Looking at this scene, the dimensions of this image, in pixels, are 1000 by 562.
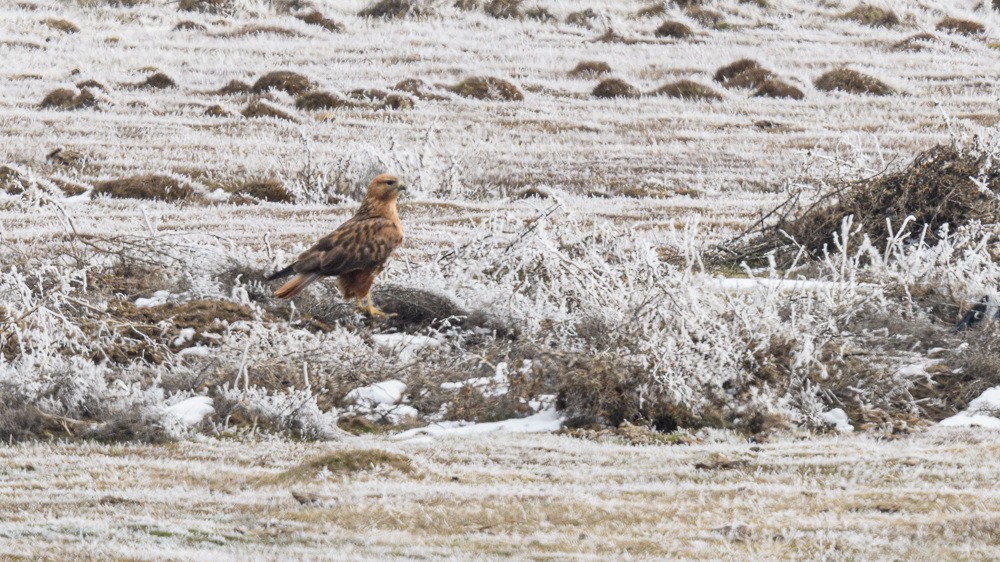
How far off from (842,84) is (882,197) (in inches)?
793

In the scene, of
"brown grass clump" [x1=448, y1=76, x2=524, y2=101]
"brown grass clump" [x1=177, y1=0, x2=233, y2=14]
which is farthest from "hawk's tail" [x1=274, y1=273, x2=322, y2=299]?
"brown grass clump" [x1=177, y1=0, x2=233, y2=14]

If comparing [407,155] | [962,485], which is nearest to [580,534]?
[962,485]

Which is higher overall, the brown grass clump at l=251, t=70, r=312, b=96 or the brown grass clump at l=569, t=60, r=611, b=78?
the brown grass clump at l=569, t=60, r=611, b=78

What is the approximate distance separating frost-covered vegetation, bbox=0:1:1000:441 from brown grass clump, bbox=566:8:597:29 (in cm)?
192

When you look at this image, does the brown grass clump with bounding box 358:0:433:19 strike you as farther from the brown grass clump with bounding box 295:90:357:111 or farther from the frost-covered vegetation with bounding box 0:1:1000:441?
the brown grass clump with bounding box 295:90:357:111

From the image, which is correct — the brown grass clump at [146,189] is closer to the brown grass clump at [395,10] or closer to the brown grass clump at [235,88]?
the brown grass clump at [235,88]

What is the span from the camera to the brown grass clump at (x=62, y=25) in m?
37.8

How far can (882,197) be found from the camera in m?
11.2

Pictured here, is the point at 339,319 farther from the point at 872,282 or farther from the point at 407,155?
the point at 407,155

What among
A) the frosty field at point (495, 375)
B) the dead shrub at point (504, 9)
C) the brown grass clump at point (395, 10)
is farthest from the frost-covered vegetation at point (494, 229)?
the dead shrub at point (504, 9)

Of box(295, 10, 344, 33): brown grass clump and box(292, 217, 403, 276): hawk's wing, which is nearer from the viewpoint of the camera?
box(292, 217, 403, 276): hawk's wing

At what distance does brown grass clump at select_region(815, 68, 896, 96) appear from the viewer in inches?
1169

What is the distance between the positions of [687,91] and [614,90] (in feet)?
6.12

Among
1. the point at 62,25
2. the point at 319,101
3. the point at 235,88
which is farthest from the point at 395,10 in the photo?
the point at 319,101
